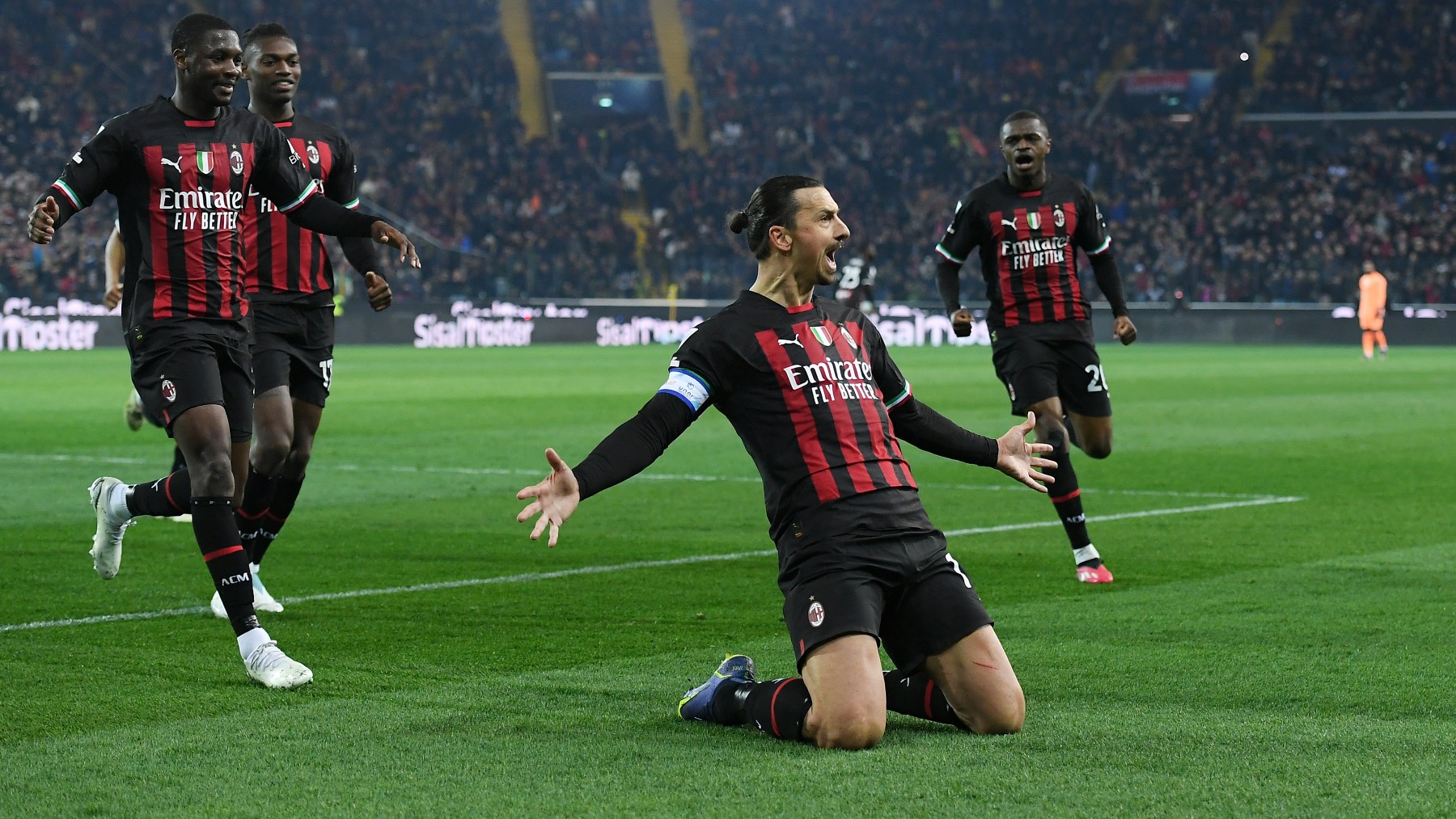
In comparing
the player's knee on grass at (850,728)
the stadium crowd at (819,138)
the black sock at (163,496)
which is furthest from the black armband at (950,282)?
the stadium crowd at (819,138)

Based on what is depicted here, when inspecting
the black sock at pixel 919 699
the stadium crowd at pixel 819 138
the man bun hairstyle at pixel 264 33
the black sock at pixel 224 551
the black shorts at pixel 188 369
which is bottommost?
the black sock at pixel 919 699

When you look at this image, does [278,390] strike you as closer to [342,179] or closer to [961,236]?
[342,179]

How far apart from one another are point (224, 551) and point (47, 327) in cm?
2980

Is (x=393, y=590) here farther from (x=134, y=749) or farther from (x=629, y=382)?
(x=629, y=382)

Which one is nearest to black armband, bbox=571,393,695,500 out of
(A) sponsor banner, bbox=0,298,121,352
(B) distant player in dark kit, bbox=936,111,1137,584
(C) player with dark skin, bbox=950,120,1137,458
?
(C) player with dark skin, bbox=950,120,1137,458

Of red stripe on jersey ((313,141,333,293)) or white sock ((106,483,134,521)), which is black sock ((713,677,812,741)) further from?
red stripe on jersey ((313,141,333,293))

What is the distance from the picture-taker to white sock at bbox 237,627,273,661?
210 inches

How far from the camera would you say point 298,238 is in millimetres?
7258

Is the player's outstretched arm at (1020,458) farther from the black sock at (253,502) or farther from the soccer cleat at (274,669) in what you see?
the black sock at (253,502)

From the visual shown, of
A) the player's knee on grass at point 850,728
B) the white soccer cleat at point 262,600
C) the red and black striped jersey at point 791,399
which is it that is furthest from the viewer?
the white soccer cleat at point 262,600

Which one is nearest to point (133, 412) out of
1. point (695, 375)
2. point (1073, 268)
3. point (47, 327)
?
point (1073, 268)

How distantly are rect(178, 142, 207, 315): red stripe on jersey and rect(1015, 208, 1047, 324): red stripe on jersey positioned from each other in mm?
4240

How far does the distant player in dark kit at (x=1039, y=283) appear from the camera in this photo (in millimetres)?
8523

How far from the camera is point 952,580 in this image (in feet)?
15.9
